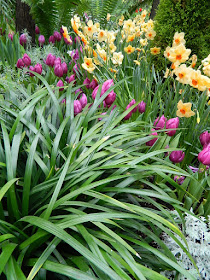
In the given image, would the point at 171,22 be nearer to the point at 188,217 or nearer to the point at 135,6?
the point at 188,217

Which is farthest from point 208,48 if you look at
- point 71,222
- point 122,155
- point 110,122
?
point 71,222

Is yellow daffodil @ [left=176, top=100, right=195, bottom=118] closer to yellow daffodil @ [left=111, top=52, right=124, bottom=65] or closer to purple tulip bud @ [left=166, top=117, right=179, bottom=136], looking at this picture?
purple tulip bud @ [left=166, top=117, right=179, bottom=136]

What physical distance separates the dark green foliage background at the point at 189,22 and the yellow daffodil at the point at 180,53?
1.01 meters

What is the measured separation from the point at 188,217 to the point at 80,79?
1.77 meters

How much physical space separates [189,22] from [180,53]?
1200 millimetres

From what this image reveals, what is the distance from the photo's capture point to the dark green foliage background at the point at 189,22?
97.0 inches

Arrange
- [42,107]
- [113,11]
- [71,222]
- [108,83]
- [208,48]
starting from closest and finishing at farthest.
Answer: [71,222] < [42,107] < [108,83] < [208,48] < [113,11]

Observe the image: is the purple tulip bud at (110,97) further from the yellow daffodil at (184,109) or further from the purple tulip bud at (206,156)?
the purple tulip bud at (206,156)

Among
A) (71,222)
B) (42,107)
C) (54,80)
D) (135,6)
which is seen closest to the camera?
(71,222)

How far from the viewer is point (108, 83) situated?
1578mm

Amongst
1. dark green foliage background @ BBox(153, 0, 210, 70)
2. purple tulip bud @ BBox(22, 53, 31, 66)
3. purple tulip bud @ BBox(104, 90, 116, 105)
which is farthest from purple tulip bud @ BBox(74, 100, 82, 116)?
dark green foliage background @ BBox(153, 0, 210, 70)

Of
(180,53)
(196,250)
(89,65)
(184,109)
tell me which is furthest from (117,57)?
(196,250)

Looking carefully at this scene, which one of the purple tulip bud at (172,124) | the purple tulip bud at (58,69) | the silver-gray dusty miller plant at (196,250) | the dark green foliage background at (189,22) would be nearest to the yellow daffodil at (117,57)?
the purple tulip bud at (58,69)

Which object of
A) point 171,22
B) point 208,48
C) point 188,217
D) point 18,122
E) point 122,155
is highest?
point 171,22
